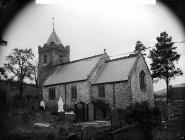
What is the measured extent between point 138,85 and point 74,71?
8496 mm

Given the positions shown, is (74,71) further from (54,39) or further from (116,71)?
(54,39)

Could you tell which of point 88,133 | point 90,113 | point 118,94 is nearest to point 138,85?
point 118,94

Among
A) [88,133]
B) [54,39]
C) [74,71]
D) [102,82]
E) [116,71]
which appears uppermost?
[54,39]

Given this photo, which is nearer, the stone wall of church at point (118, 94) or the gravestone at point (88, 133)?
the gravestone at point (88, 133)

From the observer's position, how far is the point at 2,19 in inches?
355

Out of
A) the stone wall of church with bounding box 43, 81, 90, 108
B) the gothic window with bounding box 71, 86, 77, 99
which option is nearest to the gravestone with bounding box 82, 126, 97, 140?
the stone wall of church with bounding box 43, 81, 90, 108

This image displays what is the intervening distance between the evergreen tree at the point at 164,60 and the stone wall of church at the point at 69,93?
11725 millimetres

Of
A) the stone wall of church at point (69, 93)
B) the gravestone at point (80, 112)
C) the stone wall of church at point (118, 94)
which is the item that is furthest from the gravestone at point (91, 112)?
the stone wall of church at point (69, 93)

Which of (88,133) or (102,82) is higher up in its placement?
(102,82)

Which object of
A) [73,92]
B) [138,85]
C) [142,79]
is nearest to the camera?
[138,85]

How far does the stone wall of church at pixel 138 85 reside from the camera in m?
23.5

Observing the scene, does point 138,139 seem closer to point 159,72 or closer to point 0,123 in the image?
point 0,123

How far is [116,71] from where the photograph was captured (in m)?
25.4

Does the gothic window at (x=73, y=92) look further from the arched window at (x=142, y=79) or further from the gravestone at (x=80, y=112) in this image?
the arched window at (x=142, y=79)
